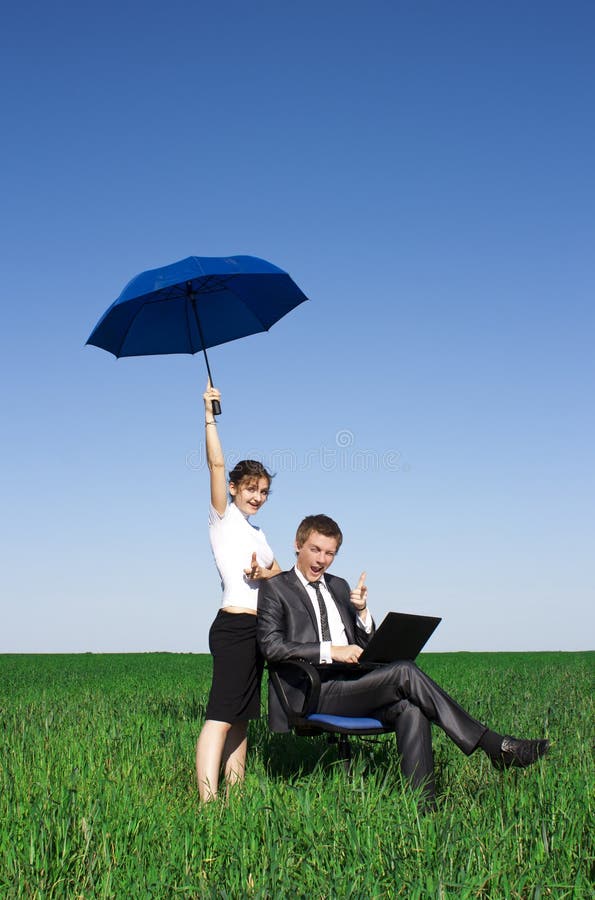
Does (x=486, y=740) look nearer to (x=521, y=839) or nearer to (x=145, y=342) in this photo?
(x=521, y=839)

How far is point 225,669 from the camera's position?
5672 mm

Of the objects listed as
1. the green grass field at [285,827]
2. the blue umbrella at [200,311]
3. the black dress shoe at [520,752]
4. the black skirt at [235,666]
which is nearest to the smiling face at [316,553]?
the black skirt at [235,666]

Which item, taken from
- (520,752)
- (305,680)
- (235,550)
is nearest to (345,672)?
(305,680)

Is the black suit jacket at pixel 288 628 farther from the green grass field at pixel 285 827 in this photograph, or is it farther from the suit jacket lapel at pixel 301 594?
the green grass field at pixel 285 827

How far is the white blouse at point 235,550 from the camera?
561 cm

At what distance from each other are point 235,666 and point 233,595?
1.53ft

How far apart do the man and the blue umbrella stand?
1597 mm

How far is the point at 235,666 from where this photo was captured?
567cm

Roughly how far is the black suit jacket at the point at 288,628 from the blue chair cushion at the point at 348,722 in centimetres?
17

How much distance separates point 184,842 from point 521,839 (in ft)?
5.44

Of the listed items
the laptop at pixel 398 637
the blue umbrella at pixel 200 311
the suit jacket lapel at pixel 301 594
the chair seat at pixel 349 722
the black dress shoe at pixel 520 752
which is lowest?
the black dress shoe at pixel 520 752

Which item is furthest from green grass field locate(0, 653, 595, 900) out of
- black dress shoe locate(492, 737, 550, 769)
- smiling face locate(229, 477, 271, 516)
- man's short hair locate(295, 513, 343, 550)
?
smiling face locate(229, 477, 271, 516)

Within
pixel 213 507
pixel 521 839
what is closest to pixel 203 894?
pixel 521 839

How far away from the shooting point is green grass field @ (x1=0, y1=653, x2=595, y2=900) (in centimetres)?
364
